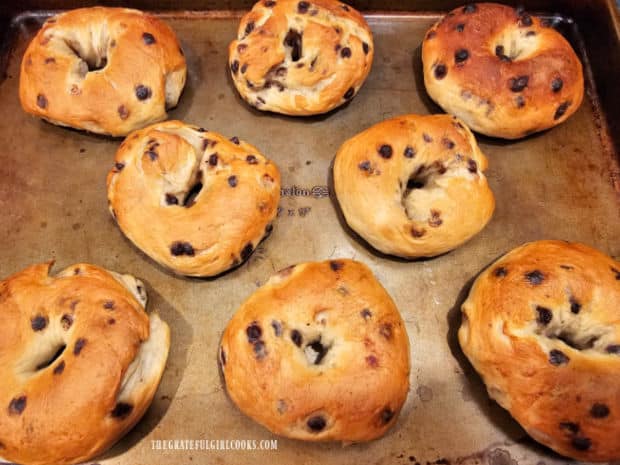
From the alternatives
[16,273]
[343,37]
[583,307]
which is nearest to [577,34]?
[343,37]

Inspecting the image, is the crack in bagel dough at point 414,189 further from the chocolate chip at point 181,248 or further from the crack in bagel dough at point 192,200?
the chocolate chip at point 181,248

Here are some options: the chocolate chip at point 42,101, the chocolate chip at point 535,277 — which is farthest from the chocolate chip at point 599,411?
the chocolate chip at point 42,101

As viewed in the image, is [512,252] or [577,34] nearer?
[512,252]

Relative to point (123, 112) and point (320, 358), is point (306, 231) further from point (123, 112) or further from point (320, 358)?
point (123, 112)

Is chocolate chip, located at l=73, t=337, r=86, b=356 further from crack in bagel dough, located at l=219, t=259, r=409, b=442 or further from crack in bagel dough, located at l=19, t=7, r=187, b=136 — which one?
crack in bagel dough, located at l=19, t=7, r=187, b=136

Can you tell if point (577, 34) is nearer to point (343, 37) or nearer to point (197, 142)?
point (343, 37)

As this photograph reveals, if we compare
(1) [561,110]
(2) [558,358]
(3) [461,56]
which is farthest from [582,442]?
(3) [461,56]
